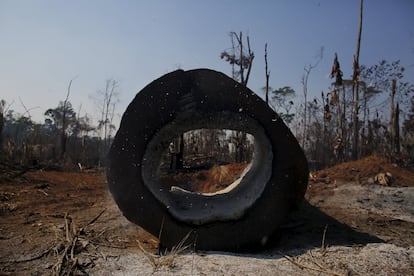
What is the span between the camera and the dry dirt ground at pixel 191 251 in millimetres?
2678

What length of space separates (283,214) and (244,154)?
39.5 ft

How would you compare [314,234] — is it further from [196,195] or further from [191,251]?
[191,251]

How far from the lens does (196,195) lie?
12.5ft

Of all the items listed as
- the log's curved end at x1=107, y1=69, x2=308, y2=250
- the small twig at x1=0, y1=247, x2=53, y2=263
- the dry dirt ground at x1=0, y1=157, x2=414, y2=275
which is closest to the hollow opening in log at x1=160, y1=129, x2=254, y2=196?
the log's curved end at x1=107, y1=69, x2=308, y2=250

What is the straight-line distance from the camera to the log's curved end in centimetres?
332

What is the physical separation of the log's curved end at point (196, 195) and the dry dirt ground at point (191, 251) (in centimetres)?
29

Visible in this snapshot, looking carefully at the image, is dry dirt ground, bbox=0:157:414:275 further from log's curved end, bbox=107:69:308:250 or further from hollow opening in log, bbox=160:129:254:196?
hollow opening in log, bbox=160:129:254:196

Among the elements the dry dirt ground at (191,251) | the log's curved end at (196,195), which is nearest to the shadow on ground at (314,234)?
the dry dirt ground at (191,251)

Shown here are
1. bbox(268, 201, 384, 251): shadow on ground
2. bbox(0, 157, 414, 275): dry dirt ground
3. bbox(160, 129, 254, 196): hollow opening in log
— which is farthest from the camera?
bbox(160, 129, 254, 196): hollow opening in log

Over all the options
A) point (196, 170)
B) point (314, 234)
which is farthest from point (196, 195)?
point (196, 170)

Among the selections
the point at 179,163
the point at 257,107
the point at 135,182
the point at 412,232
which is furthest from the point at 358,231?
the point at 179,163

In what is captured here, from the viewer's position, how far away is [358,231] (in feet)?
13.6

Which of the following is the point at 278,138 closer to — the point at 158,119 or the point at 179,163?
the point at 158,119

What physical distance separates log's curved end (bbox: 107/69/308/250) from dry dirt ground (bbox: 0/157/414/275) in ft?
0.96
